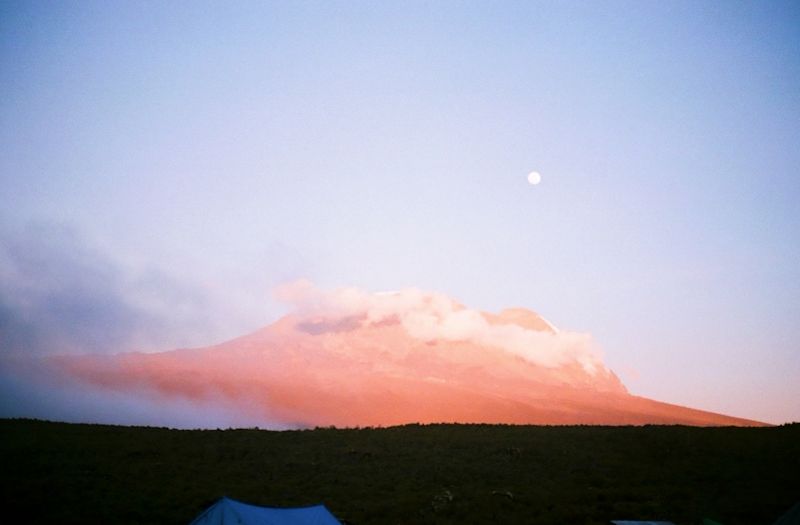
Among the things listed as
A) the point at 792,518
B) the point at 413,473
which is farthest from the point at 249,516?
the point at 792,518

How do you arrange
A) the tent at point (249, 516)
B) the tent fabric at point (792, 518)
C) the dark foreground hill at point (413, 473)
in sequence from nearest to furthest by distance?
1. the tent fabric at point (792, 518)
2. the tent at point (249, 516)
3. the dark foreground hill at point (413, 473)

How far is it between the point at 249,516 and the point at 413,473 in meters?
17.8

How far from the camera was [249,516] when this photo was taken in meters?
19.8

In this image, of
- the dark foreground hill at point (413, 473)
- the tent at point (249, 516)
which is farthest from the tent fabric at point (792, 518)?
the tent at point (249, 516)

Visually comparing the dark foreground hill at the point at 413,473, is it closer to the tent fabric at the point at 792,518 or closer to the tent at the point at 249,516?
the tent at the point at 249,516

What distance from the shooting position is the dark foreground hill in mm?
27719

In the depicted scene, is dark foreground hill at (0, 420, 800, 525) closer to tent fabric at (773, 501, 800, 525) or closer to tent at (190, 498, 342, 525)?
tent at (190, 498, 342, 525)

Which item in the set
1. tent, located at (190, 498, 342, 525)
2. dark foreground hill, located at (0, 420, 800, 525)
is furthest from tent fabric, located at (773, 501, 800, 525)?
tent, located at (190, 498, 342, 525)

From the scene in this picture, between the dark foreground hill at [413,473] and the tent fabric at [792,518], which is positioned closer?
the tent fabric at [792,518]

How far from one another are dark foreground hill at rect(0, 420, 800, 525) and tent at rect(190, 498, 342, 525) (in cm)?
529

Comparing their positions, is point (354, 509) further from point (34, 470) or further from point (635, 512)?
point (34, 470)

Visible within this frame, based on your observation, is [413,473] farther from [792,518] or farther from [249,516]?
[792,518]

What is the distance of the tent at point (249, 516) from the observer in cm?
1942

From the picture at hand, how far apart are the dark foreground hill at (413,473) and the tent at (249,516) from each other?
17.4 feet
